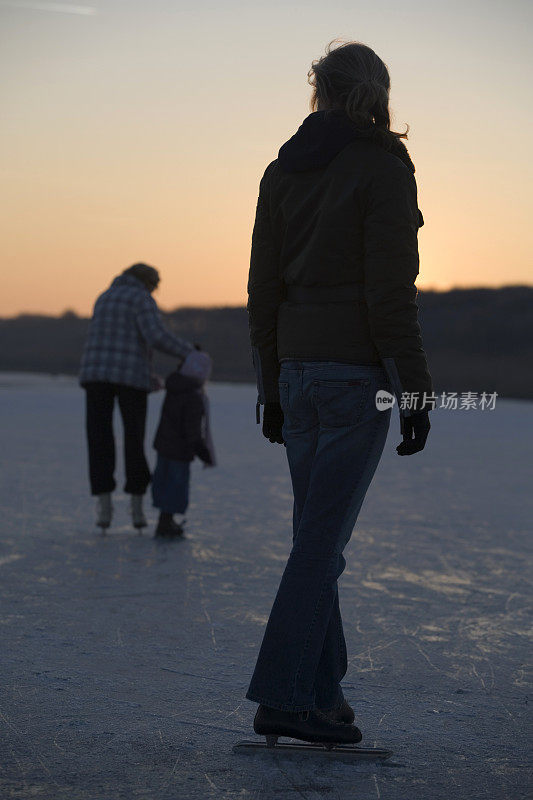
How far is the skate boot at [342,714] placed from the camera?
10.1ft

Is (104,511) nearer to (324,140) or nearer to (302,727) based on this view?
(302,727)

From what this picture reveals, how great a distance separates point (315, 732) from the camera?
3.02 metres

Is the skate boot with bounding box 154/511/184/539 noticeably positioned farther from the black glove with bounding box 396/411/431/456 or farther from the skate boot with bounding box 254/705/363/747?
the black glove with bounding box 396/411/431/456

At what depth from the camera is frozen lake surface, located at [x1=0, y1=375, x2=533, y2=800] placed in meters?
2.87

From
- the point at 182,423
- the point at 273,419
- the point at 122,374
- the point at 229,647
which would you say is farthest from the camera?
the point at 182,423

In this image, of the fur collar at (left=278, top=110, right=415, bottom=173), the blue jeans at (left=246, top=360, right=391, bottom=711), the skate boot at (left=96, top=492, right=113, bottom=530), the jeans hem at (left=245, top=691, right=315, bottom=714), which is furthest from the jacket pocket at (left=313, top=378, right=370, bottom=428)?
the skate boot at (left=96, top=492, right=113, bottom=530)

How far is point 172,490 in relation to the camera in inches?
A: 272

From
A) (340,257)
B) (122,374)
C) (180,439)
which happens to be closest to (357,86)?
(340,257)

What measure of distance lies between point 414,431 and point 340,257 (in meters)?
0.52

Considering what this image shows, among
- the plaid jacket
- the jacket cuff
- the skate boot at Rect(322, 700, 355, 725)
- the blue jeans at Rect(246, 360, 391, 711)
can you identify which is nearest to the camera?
the jacket cuff

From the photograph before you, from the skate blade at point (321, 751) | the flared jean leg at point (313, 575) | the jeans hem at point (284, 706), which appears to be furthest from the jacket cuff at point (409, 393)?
the skate blade at point (321, 751)

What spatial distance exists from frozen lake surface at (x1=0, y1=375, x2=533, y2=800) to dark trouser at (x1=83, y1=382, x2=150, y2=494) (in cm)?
37

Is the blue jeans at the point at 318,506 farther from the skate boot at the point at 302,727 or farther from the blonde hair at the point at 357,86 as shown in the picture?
the blonde hair at the point at 357,86

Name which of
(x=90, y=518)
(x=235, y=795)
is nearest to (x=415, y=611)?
(x=235, y=795)
